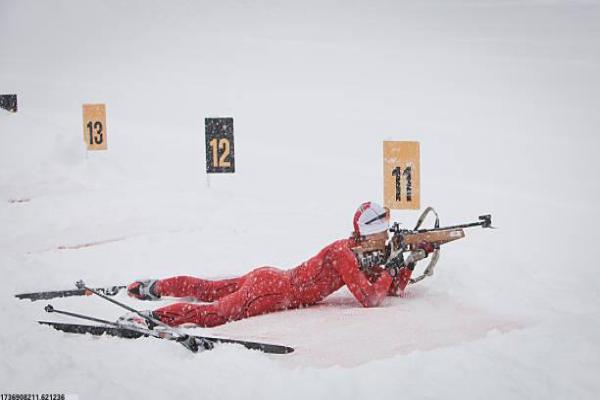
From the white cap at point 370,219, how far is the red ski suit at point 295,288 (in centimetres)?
16

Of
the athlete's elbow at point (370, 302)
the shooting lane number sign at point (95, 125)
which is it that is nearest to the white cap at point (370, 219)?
the athlete's elbow at point (370, 302)

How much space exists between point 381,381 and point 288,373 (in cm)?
59

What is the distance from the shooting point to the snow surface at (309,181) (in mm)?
4457

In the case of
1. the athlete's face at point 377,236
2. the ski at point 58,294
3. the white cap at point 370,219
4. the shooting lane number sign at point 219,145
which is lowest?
the ski at point 58,294

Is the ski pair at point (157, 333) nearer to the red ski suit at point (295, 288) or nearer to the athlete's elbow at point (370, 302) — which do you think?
the red ski suit at point (295, 288)

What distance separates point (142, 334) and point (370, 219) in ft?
7.38

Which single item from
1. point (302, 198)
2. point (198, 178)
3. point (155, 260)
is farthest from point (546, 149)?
point (155, 260)

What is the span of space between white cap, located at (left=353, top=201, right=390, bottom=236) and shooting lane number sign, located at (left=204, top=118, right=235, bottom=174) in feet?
15.9

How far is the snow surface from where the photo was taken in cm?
446

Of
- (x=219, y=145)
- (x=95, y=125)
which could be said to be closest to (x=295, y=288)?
(x=219, y=145)

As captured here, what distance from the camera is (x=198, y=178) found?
15.3m

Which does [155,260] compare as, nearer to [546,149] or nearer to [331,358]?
[331,358]

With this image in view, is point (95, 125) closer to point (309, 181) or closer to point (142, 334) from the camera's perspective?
point (309, 181)

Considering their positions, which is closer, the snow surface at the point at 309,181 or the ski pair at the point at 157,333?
the snow surface at the point at 309,181
